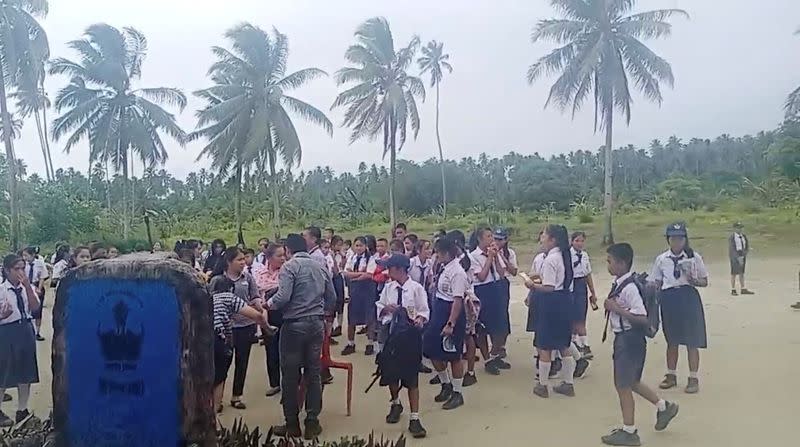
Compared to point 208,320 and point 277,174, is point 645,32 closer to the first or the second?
point 277,174

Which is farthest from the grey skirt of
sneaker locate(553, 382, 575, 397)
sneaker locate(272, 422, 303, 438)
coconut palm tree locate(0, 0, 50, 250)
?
coconut palm tree locate(0, 0, 50, 250)

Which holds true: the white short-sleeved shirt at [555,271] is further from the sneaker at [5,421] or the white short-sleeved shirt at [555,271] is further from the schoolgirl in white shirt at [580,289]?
the sneaker at [5,421]

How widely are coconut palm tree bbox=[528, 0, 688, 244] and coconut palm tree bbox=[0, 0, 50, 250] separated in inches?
676

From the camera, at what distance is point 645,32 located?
26.7 m

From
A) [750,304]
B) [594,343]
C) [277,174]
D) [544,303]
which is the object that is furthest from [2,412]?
Result: [277,174]

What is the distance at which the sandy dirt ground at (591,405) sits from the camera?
19.4ft

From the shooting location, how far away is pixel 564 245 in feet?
23.4

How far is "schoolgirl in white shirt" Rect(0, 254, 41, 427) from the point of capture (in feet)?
20.9

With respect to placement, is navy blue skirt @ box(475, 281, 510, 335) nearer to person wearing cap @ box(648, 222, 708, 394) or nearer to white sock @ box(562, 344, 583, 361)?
white sock @ box(562, 344, 583, 361)

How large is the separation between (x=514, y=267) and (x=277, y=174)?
821 inches

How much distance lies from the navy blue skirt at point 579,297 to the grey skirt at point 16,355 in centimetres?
517

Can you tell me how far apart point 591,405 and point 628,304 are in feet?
4.96

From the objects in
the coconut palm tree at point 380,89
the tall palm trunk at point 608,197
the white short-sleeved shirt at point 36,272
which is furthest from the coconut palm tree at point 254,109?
the white short-sleeved shirt at point 36,272

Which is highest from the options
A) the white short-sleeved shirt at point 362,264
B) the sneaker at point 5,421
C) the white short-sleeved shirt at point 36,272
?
the white short-sleeved shirt at point 362,264
